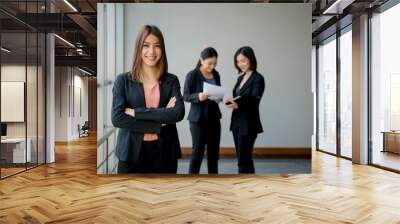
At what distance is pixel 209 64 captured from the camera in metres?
6.30

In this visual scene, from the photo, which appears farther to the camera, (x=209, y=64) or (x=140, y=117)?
(x=209, y=64)

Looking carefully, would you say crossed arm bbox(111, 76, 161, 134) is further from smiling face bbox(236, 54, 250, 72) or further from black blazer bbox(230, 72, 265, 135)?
smiling face bbox(236, 54, 250, 72)

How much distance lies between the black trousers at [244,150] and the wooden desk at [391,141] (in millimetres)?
2762

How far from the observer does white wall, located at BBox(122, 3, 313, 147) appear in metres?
6.29

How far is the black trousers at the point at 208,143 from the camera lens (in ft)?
20.6

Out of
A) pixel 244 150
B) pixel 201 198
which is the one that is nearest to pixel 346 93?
pixel 244 150

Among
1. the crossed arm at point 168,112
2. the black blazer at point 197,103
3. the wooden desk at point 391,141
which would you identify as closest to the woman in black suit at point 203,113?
the black blazer at point 197,103

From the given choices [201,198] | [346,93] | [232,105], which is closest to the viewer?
[201,198]

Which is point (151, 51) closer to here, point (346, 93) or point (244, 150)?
point (244, 150)

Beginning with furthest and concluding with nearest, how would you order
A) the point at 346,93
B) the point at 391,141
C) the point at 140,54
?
the point at 346,93 < the point at 391,141 < the point at 140,54

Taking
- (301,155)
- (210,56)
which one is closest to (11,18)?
(210,56)

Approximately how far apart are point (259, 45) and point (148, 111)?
2012mm

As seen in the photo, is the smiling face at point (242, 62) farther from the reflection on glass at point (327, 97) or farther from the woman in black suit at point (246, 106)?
the reflection on glass at point (327, 97)

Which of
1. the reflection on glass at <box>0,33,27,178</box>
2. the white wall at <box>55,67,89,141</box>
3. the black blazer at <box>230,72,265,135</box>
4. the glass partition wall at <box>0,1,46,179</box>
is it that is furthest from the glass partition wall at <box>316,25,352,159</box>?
the white wall at <box>55,67,89,141</box>
